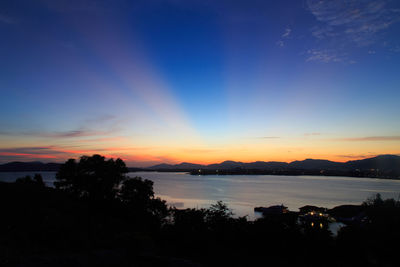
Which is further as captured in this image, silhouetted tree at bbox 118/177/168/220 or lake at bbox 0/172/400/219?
lake at bbox 0/172/400/219

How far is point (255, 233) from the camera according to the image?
41.8ft

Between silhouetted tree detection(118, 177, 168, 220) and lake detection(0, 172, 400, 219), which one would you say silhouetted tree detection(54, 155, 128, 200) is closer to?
silhouetted tree detection(118, 177, 168, 220)

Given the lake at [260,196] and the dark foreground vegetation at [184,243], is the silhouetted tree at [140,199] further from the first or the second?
the lake at [260,196]

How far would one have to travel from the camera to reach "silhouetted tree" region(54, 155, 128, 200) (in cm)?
3143

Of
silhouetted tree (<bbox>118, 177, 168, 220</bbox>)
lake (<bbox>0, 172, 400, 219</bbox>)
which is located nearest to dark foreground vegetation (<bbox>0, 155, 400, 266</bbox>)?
silhouetted tree (<bbox>118, 177, 168, 220</bbox>)

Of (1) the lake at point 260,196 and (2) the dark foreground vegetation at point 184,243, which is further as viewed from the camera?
(1) the lake at point 260,196

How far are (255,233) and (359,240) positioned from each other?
17.0ft

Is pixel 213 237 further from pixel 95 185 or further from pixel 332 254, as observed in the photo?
pixel 95 185

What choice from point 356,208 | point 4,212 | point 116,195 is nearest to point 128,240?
point 4,212

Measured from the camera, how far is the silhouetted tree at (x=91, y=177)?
31.4 metres

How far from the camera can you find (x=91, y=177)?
32.0m

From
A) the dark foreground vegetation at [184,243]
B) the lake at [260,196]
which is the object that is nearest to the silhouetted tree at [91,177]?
the dark foreground vegetation at [184,243]

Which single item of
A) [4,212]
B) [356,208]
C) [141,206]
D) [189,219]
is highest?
[4,212]

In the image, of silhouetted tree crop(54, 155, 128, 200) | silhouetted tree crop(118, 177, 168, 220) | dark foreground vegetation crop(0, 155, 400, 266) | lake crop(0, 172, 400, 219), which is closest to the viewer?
dark foreground vegetation crop(0, 155, 400, 266)
